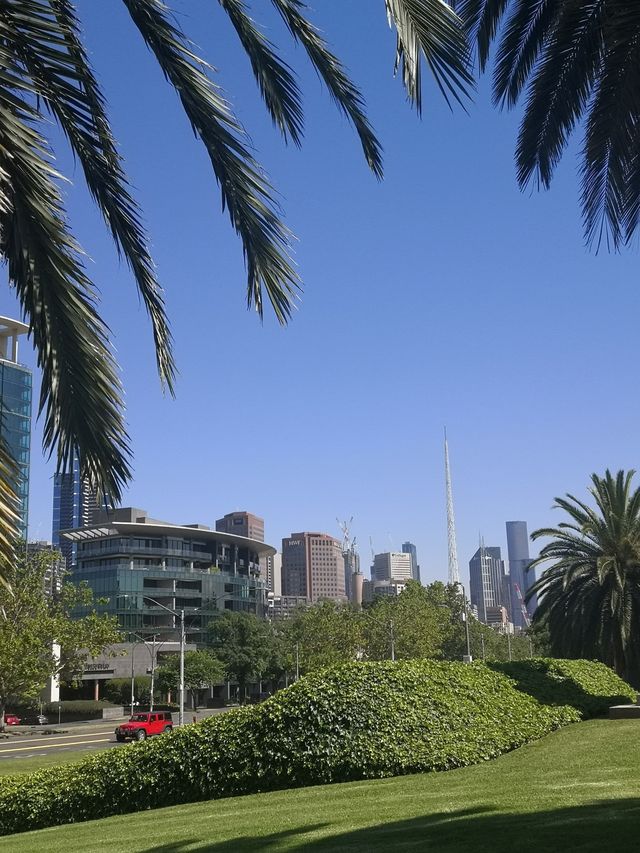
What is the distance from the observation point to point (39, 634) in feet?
178

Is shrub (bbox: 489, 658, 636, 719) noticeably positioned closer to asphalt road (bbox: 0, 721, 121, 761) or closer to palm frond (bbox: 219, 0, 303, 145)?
palm frond (bbox: 219, 0, 303, 145)

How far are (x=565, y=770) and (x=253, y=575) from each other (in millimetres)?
135844

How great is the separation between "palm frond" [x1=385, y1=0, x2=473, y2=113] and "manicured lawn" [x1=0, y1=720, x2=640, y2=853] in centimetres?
662

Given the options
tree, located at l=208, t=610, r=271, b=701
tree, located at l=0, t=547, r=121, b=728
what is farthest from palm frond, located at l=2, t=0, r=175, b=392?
tree, located at l=208, t=610, r=271, b=701

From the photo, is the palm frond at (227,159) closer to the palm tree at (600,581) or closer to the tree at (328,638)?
the palm tree at (600,581)

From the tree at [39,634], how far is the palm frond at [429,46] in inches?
1873

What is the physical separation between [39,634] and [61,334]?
173 ft

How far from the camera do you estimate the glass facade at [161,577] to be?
12319 centimetres

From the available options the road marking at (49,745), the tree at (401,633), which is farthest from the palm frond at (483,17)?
the tree at (401,633)

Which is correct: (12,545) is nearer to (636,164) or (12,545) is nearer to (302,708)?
(636,164)

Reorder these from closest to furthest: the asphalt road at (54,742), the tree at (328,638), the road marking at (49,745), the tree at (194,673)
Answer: the asphalt road at (54,742) < the road marking at (49,745) < the tree at (194,673) < the tree at (328,638)

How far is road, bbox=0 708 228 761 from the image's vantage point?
42.1m

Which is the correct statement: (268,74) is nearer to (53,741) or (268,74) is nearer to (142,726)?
(142,726)

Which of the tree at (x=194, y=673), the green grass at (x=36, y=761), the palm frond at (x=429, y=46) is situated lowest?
the green grass at (x=36, y=761)
